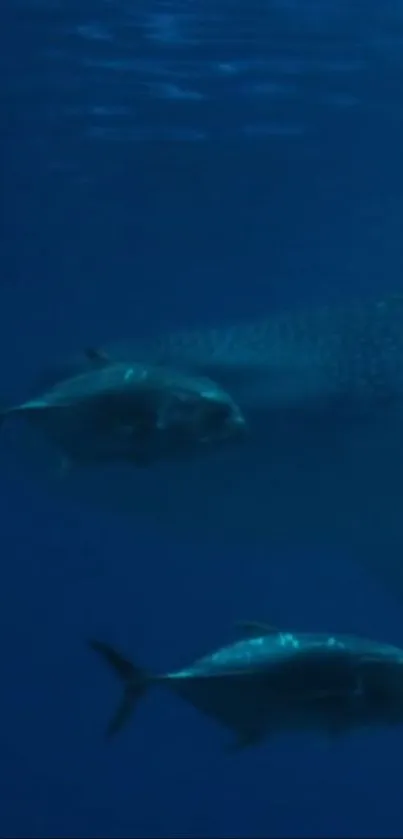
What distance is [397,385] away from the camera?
30.5ft

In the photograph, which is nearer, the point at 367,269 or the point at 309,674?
the point at 309,674

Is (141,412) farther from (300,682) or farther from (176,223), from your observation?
(176,223)

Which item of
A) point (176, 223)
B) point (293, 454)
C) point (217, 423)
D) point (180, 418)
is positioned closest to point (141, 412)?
point (180, 418)

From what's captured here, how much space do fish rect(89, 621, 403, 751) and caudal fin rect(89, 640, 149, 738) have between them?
11 millimetres

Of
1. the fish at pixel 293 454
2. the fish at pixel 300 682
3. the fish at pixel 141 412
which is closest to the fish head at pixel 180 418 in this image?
the fish at pixel 141 412

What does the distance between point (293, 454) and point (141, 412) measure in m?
4.92

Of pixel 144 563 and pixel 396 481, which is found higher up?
pixel 396 481

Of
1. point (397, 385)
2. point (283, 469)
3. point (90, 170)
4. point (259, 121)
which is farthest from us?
point (90, 170)

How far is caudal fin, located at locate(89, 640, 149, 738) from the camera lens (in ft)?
15.8

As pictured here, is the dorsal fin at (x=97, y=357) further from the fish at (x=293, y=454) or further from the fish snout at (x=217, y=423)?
the fish at (x=293, y=454)

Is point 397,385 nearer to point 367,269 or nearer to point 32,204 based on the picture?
point 32,204

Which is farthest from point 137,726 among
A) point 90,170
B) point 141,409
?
point 141,409

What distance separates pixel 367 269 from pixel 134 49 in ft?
47.1

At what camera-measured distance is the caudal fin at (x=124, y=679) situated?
480cm
